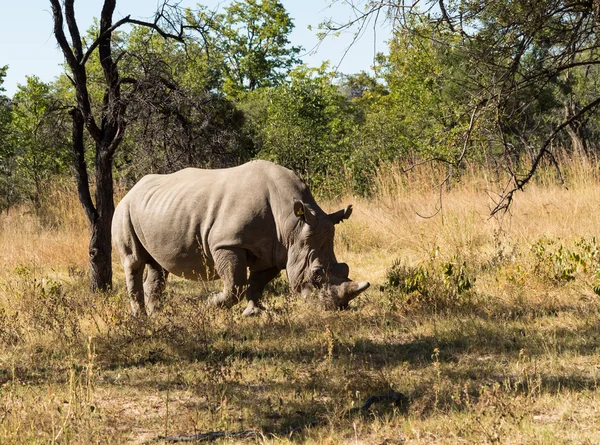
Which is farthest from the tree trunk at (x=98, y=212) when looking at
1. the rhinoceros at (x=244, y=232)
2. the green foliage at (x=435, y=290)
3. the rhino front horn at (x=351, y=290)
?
the green foliage at (x=435, y=290)

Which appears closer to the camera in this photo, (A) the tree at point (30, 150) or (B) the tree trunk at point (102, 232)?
(B) the tree trunk at point (102, 232)

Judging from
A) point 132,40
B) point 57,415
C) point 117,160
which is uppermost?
point 132,40

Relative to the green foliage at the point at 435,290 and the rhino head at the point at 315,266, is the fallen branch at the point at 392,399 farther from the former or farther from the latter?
the green foliage at the point at 435,290

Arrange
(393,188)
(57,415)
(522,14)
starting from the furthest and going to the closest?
(393,188) < (522,14) < (57,415)

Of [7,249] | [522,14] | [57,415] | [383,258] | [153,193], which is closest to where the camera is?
[57,415]

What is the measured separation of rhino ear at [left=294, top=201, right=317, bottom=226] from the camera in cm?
714

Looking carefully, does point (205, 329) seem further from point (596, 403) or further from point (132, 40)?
point (132, 40)

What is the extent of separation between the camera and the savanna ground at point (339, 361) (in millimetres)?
4387

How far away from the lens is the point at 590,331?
21.2ft

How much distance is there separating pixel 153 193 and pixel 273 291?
2.32m

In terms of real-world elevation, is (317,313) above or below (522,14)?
below

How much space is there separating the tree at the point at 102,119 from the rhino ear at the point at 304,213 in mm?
2893

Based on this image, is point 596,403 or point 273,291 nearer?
point 596,403

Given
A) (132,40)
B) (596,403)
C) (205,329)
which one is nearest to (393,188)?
(205,329)
